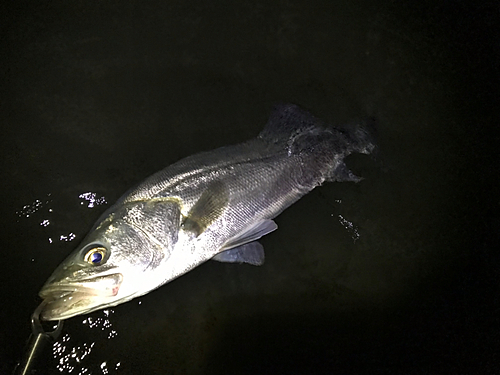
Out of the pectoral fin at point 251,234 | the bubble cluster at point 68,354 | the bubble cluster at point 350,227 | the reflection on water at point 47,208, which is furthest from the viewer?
the bubble cluster at point 350,227

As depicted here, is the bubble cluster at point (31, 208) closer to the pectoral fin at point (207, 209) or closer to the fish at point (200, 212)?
the fish at point (200, 212)

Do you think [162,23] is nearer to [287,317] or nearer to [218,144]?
[218,144]

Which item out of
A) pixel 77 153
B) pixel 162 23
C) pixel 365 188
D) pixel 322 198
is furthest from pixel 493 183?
pixel 77 153

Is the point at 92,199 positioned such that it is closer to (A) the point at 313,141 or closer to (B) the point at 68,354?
(B) the point at 68,354

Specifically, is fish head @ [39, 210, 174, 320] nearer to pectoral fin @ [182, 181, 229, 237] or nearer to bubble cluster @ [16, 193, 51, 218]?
pectoral fin @ [182, 181, 229, 237]

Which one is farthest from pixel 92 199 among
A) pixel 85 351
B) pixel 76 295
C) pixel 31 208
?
pixel 85 351

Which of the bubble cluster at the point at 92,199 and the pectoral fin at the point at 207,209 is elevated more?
the pectoral fin at the point at 207,209

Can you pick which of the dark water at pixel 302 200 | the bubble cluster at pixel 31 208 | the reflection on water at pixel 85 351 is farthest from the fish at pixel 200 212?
the bubble cluster at pixel 31 208

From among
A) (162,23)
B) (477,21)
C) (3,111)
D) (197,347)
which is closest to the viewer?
(197,347)
